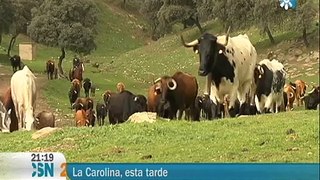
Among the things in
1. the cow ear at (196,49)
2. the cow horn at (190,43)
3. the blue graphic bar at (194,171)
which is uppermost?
the cow horn at (190,43)

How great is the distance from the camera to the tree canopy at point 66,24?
10.2 metres

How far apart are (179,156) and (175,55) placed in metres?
2.25

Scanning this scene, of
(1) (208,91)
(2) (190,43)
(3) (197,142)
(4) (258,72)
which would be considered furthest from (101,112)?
(3) (197,142)

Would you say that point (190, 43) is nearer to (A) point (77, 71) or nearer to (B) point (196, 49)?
(B) point (196, 49)

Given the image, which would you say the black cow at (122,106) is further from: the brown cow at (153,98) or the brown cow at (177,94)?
the brown cow at (177,94)

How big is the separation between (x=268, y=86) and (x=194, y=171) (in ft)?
12.7

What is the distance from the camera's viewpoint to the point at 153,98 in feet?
37.3

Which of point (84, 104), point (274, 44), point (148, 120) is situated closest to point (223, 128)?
point (274, 44)

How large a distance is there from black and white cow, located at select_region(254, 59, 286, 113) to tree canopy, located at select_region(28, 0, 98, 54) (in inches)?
93.2

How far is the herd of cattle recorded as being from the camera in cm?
900

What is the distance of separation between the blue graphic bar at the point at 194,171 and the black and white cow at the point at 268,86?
252 cm

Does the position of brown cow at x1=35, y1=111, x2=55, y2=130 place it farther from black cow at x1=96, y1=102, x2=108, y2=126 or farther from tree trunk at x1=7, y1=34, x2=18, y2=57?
black cow at x1=96, y1=102, x2=108, y2=126

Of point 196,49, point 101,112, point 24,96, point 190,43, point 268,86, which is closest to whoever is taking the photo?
point 190,43

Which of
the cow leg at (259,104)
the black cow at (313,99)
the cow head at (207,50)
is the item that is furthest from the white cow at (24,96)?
the black cow at (313,99)
